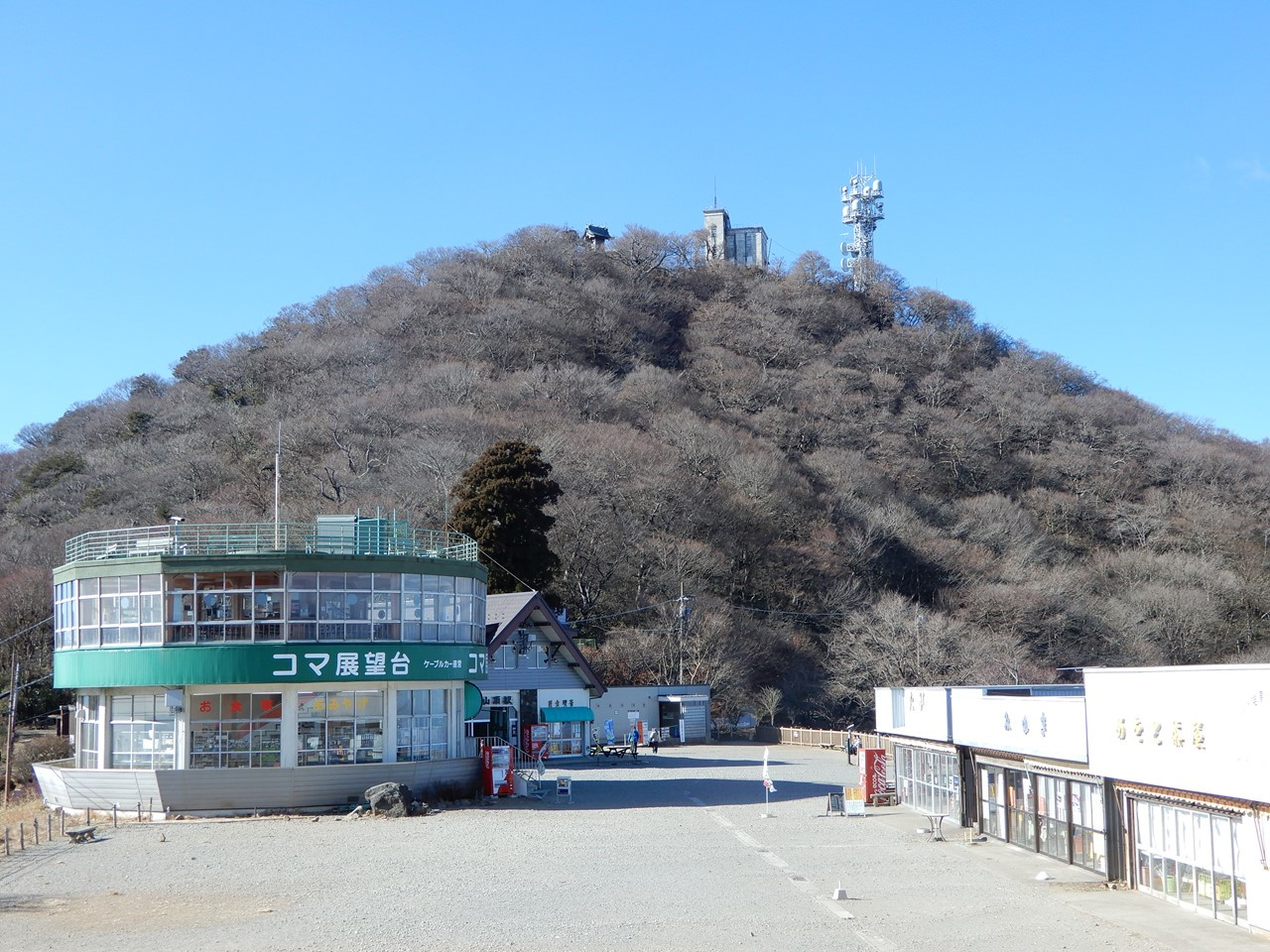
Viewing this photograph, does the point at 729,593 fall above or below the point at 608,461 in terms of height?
below

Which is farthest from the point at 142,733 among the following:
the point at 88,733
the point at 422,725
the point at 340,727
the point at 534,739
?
the point at 534,739

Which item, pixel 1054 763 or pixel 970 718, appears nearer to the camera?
pixel 1054 763

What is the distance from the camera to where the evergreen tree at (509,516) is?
50.7 metres

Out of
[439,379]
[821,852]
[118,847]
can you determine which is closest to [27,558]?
[439,379]

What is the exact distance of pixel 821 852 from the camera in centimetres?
2158

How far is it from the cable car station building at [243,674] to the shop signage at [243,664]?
0.03m

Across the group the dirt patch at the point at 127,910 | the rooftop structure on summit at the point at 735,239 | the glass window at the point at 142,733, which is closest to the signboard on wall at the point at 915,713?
the dirt patch at the point at 127,910

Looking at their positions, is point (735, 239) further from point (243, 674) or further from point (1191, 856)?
point (1191, 856)

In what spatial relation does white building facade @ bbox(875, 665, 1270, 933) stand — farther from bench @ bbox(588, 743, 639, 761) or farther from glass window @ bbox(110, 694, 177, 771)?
bench @ bbox(588, 743, 639, 761)

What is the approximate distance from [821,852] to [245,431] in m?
56.1

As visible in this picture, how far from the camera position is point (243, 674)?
27172 mm

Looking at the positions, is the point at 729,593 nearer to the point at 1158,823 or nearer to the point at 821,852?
the point at 821,852

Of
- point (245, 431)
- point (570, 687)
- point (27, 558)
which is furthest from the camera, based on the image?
point (245, 431)

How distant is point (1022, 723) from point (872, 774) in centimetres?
935
